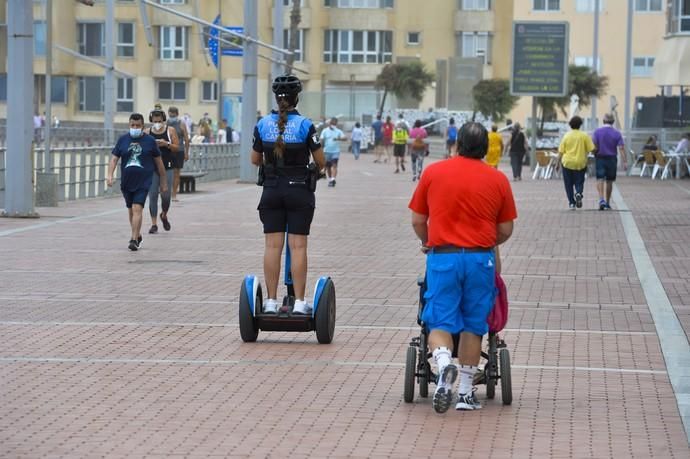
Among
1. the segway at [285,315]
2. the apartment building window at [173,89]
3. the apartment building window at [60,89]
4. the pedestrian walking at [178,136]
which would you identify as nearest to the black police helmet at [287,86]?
the segway at [285,315]

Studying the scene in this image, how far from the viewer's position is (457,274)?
8.27 m

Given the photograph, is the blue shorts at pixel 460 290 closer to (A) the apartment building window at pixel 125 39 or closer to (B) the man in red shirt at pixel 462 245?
(B) the man in red shirt at pixel 462 245

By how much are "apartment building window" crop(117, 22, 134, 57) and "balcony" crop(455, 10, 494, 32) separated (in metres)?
17.3

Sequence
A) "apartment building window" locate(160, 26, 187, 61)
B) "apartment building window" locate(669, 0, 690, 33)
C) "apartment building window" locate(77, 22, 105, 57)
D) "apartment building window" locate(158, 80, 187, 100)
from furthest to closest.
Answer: "apartment building window" locate(158, 80, 187, 100)
"apartment building window" locate(160, 26, 187, 61)
"apartment building window" locate(77, 22, 105, 57)
"apartment building window" locate(669, 0, 690, 33)

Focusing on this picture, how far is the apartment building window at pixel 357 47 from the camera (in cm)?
8706

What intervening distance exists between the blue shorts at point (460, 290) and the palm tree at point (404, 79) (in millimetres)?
71705

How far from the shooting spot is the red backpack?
8438 mm

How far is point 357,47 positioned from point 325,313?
3034 inches

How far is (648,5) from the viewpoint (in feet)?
259

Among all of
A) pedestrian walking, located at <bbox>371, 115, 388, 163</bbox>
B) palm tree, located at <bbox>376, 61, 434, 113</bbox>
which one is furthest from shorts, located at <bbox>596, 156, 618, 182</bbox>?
palm tree, located at <bbox>376, 61, 434, 113</bbox>

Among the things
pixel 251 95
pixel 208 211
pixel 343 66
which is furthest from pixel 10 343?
pixel 343 66

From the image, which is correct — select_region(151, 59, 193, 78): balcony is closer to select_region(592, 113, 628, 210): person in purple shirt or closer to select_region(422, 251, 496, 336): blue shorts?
select_region(592, 113, 628, 210): person in purple shirt

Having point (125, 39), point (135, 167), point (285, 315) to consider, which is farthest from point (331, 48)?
point (285, 315)

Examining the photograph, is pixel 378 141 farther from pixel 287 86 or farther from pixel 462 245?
pixel 462 245
